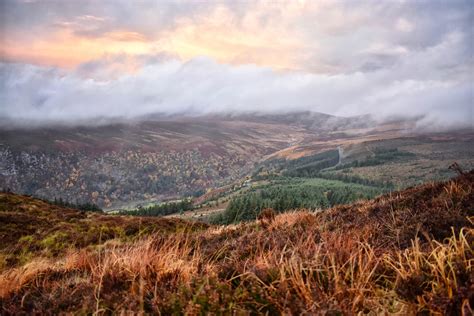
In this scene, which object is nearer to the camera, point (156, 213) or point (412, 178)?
point (156, 213)

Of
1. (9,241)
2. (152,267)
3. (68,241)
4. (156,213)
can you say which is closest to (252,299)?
(152,267)

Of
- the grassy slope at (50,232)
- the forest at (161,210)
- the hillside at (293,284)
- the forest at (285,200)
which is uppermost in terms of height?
the hillside at (293,284)

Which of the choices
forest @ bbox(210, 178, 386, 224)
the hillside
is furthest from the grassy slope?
the hillside

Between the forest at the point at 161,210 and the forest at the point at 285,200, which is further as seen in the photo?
the forest at the point at 161,210

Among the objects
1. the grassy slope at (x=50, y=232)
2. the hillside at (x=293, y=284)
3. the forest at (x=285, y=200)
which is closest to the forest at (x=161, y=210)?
the forest at (x=285, y=200)

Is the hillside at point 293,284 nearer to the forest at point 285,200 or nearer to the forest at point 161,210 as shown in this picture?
the forest at point 285,200

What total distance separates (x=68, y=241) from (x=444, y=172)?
21298cm

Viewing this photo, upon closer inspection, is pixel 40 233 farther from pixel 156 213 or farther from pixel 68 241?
pixel 156 213

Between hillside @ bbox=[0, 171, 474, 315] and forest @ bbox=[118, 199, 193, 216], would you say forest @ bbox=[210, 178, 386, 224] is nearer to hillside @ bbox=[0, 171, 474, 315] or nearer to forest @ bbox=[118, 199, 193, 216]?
hillside @ bbox=[0, 171, 474, 315]

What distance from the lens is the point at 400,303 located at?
282cm

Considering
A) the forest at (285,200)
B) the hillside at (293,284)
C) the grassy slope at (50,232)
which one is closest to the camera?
the hillside at (293,284)

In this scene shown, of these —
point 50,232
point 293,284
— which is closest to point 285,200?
point 50,232

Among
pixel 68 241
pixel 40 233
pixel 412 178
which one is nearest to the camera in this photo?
pixel 68 241

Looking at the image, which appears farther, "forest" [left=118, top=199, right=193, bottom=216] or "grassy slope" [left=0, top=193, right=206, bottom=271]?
"forest" [left=118, top=199, right=193, bottom=216]
